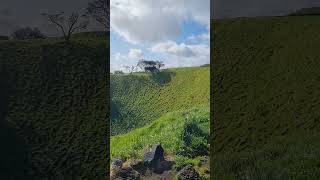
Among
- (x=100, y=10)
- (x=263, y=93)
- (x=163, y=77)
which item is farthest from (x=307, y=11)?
(x=100, y=10)

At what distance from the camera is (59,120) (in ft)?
33.2

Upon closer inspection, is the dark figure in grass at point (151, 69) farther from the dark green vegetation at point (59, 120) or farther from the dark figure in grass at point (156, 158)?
the dark figure in grass at point (156, 158)

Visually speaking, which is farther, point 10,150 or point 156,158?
point 10,150

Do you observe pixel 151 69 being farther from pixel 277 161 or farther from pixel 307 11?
pixel 307 11

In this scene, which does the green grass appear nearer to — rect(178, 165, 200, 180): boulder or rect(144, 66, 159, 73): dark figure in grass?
rect(178, 165, 200, 180): boulder

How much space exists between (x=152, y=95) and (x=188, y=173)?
159cm

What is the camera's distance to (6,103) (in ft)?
33.3

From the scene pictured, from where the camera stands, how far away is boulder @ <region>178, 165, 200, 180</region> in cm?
979

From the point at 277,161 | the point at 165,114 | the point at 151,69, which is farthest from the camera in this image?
the point at 165,114

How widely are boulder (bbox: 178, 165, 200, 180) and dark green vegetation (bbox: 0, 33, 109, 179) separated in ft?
4.60

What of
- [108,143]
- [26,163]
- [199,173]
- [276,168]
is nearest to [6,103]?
[26,163]

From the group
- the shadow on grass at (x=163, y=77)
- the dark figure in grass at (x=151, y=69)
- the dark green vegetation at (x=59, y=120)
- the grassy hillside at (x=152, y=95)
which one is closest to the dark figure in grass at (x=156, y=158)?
the grassy hillside at (x=152, y=95)

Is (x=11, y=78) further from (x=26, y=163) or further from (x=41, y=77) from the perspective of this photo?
(x=26, y=163)

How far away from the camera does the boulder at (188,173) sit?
979cm
